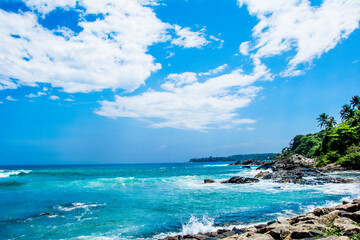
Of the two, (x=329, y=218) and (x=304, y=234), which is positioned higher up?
(x=304, y=234)

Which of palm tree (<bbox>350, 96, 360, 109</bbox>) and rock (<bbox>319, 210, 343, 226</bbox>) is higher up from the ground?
palm tree (<bbox>350, 96, 360, 109</bbox>)

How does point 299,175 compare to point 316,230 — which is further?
point 299,175

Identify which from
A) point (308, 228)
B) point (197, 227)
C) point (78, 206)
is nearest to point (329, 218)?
point (308, 228)

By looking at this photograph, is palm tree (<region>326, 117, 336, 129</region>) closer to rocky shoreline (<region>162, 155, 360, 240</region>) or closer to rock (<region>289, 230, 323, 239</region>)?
rocky shoreline (<region>162, 155, 360, 240</region>)

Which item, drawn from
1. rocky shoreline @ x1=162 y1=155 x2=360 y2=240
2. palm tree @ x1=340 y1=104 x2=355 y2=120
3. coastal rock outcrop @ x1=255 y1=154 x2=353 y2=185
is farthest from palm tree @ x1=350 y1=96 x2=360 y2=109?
rocky shoreline @ x1=162 y1=155 x2=360 y2=240

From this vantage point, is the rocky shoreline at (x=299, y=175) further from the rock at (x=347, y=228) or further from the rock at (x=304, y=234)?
the rock at (x=304, y=234)

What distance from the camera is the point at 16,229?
35.9ft

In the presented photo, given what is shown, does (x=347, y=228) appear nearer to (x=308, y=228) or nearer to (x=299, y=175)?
(x=308, y=228)

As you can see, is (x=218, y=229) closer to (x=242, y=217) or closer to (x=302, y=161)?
(x=242, y=217)

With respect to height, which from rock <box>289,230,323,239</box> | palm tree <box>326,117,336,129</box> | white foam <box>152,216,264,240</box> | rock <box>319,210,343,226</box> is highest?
palm tree <box>326,117,336,129</box>

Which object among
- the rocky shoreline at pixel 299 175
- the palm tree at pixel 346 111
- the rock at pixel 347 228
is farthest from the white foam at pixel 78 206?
the palm tree at pixel 346 111

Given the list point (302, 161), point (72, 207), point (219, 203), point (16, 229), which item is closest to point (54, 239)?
point (16, 229)

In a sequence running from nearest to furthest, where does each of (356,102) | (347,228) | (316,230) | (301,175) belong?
(347,228), (316,230), (301,175), (356,102)

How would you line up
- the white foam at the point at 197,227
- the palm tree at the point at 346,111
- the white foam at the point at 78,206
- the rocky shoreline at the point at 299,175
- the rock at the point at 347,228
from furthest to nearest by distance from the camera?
1. the palm tree at the point at 346,111
2. the rocky shoreline at the point at 299,175
3. the white foam at the point at 78,206
4. the white foam at the point at 197,227
5. the rock at the point at 347,228
